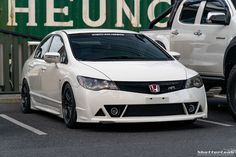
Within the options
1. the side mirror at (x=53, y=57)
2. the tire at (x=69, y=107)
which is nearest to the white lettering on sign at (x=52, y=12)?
the side mirror at (x=53, y=57)

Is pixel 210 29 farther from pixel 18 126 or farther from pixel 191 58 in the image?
pixel 18 126

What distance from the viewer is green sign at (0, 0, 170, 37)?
46.1 feet

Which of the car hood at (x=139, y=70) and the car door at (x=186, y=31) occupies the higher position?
the car door at (x=186, y=31)

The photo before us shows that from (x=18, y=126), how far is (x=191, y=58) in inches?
135

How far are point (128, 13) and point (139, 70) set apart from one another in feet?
20.4

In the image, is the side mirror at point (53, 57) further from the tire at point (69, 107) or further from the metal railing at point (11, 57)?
the metal railing at point (11, 57)

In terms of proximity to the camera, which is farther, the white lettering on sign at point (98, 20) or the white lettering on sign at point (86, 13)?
the white lettering on sign at point (98, 20)

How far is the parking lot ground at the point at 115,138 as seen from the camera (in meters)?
7.28

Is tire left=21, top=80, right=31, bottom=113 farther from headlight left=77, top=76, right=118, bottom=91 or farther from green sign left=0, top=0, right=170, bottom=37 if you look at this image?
green sign left=0, top=0, right=170, bottom=37

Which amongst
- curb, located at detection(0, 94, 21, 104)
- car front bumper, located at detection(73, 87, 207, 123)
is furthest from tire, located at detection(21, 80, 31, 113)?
car front bumper, located at detection(73, 87, 207, 123)

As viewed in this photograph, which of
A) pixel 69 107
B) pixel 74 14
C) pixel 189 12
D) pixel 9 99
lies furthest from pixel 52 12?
pixel 69 107

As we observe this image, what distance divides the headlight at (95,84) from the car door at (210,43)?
98.3 inches

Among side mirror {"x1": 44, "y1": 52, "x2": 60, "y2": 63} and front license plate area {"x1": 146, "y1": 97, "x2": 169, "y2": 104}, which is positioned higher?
side mirror {"x1": 44, "y1": 52, "x2": 60, "y2": 63}

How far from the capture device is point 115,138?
27.1 feet
